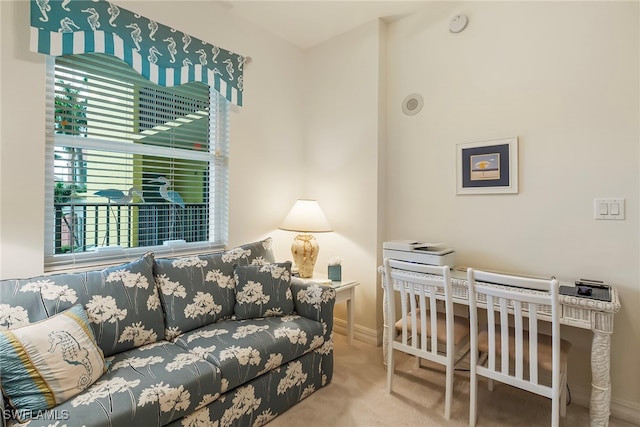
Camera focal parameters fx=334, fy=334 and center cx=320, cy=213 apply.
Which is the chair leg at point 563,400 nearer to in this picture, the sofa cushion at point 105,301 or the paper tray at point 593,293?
the paper tray at point 593,293

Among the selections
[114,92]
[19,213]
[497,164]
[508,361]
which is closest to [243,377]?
[508,361]

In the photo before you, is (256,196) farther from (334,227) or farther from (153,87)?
(153,87)

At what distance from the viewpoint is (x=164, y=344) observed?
1.78 meters

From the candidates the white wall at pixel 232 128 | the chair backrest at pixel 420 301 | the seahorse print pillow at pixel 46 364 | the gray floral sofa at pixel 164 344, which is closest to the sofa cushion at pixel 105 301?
the gray floral sofa at pixel 164 344

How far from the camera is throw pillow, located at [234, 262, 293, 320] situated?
2.11m

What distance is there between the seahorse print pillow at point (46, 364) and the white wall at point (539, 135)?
225cm

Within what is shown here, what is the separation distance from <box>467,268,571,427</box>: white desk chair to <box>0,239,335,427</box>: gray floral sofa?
2.89ft

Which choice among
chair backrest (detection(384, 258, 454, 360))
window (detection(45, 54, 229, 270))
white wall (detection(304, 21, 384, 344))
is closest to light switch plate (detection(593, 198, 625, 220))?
chair backrest (detection(384, 258, 454, 360))

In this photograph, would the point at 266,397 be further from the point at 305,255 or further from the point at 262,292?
the point at 305,255

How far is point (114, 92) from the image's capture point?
2.18 metres

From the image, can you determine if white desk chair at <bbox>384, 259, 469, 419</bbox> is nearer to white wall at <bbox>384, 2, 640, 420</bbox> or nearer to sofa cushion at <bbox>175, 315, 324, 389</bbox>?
sofa cushion at <bbox>175, 315, 324, 389</bbox>

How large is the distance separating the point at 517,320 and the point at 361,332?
5.03 feet

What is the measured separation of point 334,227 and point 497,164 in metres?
1.45

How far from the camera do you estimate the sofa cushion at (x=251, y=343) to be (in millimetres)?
1645
